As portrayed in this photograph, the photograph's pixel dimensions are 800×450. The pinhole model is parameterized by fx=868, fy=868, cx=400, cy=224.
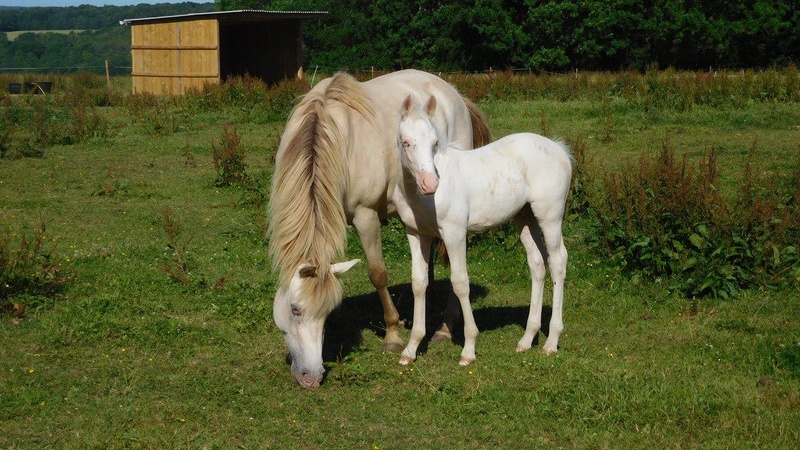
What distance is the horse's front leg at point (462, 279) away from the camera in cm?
571

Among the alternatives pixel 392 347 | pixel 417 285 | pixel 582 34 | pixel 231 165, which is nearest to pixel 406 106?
pixel 417 285

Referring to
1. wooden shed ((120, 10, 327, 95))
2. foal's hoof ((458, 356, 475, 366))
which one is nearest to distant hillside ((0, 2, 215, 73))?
wooden shed ((120, 10, 327, 95))

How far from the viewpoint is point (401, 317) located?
7.33m

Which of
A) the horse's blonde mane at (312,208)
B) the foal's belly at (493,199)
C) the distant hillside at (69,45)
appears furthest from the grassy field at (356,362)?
the distant hillside at (69,45)

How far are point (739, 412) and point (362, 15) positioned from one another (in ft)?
149

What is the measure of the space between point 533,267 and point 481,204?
0.74 m

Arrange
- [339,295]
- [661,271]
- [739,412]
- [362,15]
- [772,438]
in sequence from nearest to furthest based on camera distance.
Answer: [772,438] → [739,412] → [339,295] → [661,271] → [362,15]

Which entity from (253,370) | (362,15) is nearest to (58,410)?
(253,370)

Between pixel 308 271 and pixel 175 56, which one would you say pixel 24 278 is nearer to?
pixel 308 271

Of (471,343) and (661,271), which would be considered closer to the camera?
(471,343)

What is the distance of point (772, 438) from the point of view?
4.53m

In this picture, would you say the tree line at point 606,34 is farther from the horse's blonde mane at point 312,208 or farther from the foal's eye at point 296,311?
the foal's eye at point 296,311

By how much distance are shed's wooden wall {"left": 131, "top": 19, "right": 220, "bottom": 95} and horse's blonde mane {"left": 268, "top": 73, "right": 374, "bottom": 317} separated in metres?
18.9

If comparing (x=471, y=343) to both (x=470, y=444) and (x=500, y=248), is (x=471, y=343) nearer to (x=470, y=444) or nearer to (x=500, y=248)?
(x=470, y=444)
